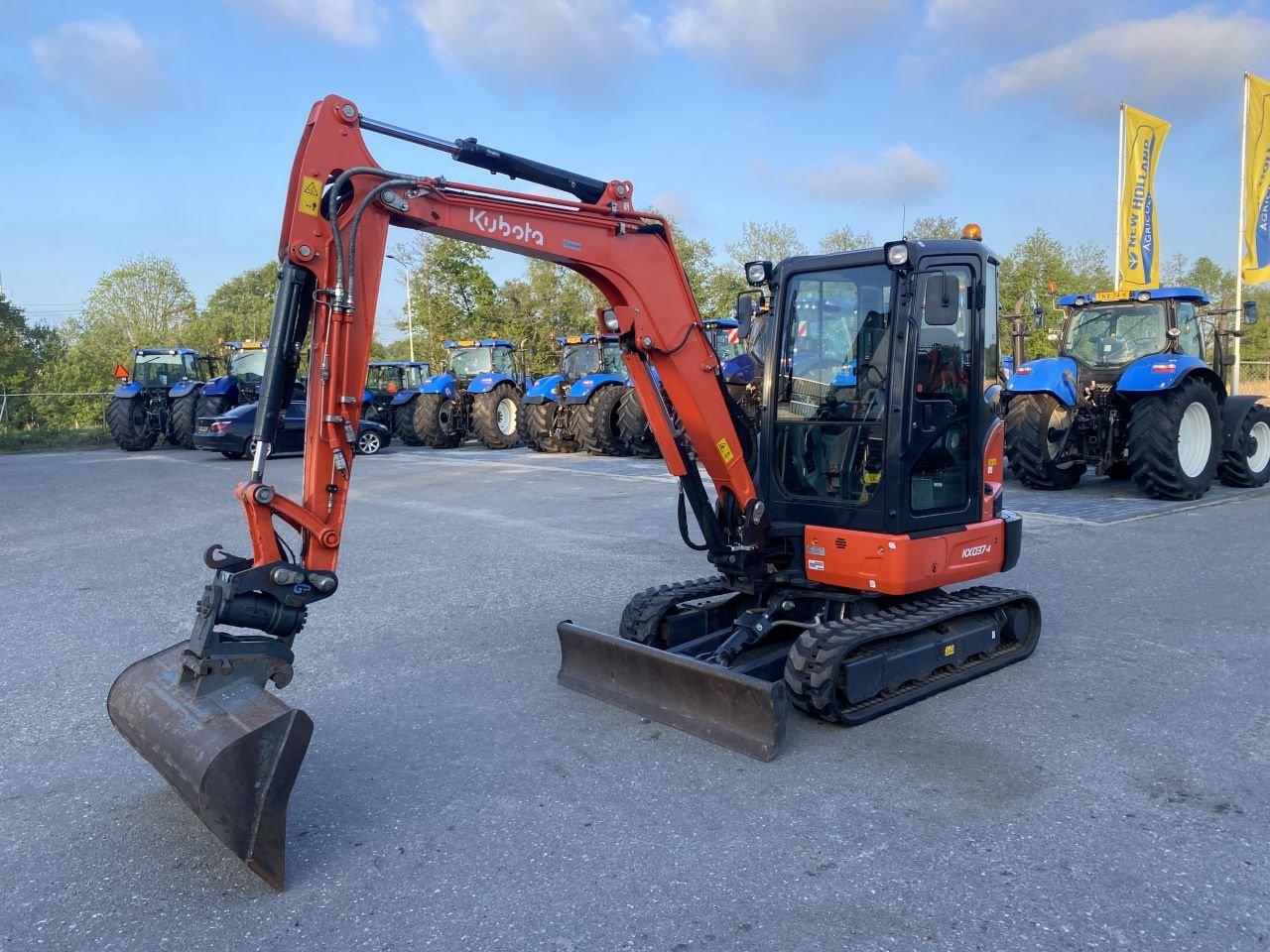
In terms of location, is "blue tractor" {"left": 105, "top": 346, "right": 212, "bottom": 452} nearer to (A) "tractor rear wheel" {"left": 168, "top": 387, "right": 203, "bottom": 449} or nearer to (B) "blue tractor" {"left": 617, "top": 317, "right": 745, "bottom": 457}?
(A) "tractor rear wheel" {"left": 168, "top": 387, "right": 203, "bottom": 449}

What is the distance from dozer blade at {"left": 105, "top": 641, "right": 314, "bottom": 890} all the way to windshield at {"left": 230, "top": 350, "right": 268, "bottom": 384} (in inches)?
826

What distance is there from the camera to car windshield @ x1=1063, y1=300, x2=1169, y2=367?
39.6 ft

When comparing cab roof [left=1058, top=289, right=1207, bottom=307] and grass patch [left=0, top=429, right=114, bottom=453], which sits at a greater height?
cab roof [left=1058, top=289, right=1207, bottom=307]

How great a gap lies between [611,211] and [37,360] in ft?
123

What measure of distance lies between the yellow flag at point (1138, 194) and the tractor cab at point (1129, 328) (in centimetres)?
728

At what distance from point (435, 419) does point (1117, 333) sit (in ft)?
48.6

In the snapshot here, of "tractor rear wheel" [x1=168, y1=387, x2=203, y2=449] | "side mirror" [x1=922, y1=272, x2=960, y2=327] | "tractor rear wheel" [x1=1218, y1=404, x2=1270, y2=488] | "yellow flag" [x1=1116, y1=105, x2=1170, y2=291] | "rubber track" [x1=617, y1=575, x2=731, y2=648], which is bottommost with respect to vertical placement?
"rubber track" [x1=617, y1=575, x2=731, y2=648]

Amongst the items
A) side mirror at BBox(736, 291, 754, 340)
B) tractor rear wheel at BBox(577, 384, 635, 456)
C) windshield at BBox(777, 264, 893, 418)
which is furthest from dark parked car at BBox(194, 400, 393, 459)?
windshield at BBox(777, 264, 893, 418)

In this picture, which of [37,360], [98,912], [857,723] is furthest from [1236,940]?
[37,360]

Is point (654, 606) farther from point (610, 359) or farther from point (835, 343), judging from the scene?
point (610, 359)

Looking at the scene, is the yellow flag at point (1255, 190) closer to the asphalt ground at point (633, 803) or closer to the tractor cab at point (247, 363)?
the asphalt ground at point (633, 803)

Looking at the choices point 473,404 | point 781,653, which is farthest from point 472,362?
point 781,653

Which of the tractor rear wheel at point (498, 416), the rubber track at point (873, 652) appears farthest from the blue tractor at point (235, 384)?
the rubber track at point (873, 652)

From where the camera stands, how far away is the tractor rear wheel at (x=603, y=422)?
1848cm
